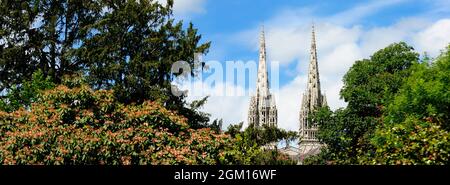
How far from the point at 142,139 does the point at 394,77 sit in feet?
75.5

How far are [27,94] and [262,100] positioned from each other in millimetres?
77155

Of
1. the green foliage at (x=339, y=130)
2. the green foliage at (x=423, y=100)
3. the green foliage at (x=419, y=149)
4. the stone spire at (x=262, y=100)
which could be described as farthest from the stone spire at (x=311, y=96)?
the green foliage at (x=419, y=149)

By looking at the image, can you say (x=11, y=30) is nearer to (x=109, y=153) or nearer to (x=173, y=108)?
(x=173, y=108)

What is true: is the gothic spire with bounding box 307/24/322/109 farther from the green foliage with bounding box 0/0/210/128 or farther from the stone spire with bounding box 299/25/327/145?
the green foliage with bounding box 0/0/210/128

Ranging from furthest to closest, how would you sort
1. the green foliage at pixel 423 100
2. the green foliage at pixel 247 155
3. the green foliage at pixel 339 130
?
1. the green foliage at pixel 339 130
2. the green foliage at pixel 423 100
3. the green foliage at pixel 247 155

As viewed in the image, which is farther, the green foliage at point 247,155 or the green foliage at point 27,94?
the green foliage at point 27,94

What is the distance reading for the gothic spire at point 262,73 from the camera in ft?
368

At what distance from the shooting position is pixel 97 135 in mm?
24203
